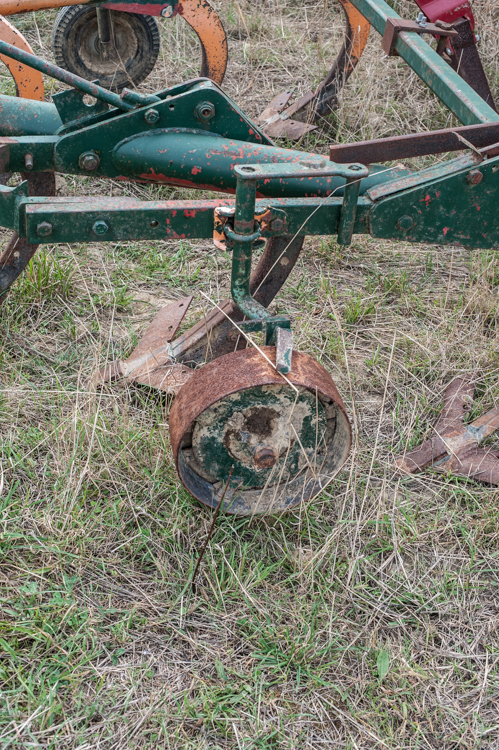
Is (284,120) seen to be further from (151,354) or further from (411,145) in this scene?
(411,145)

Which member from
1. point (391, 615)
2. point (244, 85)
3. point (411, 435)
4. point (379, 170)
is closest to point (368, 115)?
point (244, 85)

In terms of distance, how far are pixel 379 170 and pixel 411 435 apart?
3.17 feet

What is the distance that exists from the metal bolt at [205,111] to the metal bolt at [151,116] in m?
0.13

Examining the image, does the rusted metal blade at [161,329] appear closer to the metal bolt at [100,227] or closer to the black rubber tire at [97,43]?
the metal bolt at [100,227]

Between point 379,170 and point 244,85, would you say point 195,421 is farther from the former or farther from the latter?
point 244,85

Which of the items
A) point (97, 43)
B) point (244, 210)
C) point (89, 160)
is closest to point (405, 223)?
point (244, 210)

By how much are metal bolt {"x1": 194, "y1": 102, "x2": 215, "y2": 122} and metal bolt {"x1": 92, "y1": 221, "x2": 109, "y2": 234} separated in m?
0.56

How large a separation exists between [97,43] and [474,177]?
2.58m

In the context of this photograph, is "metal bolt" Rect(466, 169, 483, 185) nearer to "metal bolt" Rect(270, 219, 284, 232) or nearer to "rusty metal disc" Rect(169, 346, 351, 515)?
"metal bolt" Rect(270, 219, 284, 232)

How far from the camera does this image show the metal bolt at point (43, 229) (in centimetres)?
190

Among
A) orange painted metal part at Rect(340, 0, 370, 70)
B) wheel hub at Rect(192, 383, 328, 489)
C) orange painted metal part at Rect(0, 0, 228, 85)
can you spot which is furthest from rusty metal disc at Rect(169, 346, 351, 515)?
orange painted metal part at Rect(340, 0, 370, 70)

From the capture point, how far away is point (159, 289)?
3.28 m

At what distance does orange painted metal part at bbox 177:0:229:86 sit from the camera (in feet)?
11.4

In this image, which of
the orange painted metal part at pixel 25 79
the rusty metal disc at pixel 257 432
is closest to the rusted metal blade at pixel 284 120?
the orange painted metal part at pixel 25 79
